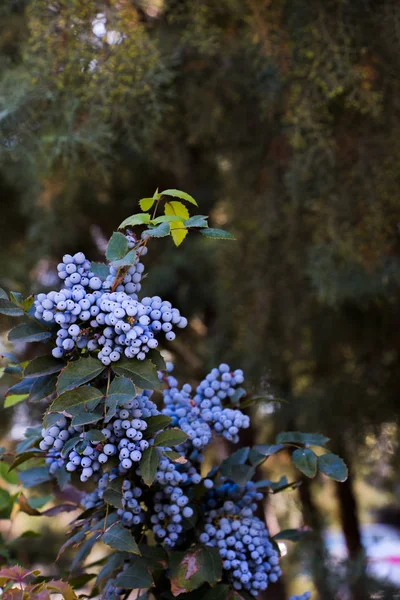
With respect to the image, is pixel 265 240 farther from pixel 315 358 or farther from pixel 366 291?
pixel 315 358

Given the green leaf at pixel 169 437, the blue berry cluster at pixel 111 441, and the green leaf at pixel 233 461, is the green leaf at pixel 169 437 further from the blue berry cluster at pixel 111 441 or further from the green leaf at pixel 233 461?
the green leaf at pixel 233 461

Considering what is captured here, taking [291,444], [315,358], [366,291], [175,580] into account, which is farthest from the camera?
[315,358]

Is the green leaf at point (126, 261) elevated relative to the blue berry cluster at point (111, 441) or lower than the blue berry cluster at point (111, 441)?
elevated

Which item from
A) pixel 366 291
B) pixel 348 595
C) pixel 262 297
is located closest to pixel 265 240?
pixel 262 297

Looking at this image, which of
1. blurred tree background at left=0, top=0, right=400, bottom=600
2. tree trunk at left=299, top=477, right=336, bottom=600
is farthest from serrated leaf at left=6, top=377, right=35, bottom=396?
tree trunk at left=299, top=477, right=336, bottom=600

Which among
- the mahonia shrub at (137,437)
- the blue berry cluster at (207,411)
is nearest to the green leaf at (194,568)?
the mahonia shrub at (137,437)

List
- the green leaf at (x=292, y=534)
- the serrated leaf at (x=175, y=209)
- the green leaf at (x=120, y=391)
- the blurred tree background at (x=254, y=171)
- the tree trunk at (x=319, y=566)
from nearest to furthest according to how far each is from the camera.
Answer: the green leaf at (x=120, y=391)
the serrated leaf at (x=175, y=209)
the green leaf at (x=292, y=534)
the blurred tree background at (x=254, y=171)
the tree trunk at (x=319, y=566)
